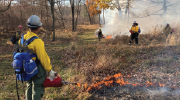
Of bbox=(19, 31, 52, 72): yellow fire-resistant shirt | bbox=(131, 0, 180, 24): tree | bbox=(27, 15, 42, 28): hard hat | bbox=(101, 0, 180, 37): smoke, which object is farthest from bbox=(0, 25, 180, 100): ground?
bbox=(131, 0, 180, 24): tree

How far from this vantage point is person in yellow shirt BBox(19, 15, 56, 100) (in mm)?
2330

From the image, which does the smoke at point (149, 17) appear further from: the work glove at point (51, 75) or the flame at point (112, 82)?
the work glove at point (51, 75)

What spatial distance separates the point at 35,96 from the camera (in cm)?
245

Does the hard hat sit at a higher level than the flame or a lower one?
higher

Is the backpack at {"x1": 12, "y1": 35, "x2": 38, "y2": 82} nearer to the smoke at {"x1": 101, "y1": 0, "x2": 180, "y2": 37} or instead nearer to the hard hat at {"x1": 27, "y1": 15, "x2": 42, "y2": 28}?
the hard hat at {"x1": 27, "y1": 15, "x2": 42, "y2": 28}

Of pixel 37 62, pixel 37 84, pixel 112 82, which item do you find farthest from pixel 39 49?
pixel 112 82

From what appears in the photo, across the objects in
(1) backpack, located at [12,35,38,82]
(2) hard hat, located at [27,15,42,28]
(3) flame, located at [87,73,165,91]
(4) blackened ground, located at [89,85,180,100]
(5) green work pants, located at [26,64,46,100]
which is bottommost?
(4) blackened ground, located at [89,85,180,100]

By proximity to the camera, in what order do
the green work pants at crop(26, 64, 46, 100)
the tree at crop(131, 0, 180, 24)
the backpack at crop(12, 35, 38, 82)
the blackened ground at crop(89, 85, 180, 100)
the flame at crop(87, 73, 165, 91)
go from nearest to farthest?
1. the backpack at crop(12, 35, 38, 82)
2. the green work pants at crop(26, 64, 46, 100)
3. the blackened ground at crop(89, 85, 180, 100)
4. the flame at crop(87, 73, 165, 91)
5. the tree at crop(131, 0, 180, 24)

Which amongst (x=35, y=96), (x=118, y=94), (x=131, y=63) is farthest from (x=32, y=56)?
(x=131, y=63)

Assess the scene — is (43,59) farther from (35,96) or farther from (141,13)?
(141,13)

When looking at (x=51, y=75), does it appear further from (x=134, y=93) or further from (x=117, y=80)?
(x=117, y=80)

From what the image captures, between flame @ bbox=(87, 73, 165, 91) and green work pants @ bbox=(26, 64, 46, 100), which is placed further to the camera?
flame @ bbox=(87, 73, 165, 91)

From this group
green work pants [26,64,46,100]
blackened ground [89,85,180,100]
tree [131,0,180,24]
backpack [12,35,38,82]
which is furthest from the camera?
tree [131,0,180,24]

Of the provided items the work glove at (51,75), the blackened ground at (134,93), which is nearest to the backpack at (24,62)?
the work glove at (51,75)
